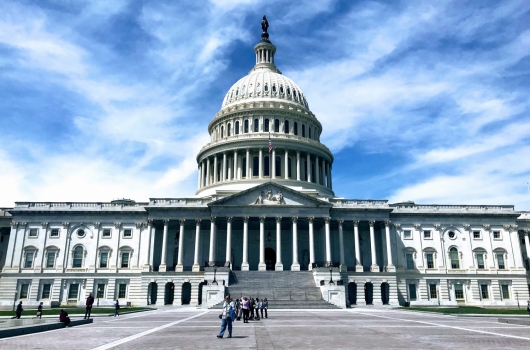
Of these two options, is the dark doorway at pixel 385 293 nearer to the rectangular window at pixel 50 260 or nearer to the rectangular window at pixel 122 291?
the rectangular window at pixel 122 291

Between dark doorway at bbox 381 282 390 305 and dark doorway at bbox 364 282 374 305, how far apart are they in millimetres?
2000

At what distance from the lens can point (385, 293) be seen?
6172cm

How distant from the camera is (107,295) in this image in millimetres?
62906

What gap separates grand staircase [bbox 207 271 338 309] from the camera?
46.2 metres

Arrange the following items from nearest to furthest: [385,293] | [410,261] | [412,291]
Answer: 1. [385,293]
2. [412,291]
3. [410,261]

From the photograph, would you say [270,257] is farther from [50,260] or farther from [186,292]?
[50,260]

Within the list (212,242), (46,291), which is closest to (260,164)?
(212,242)

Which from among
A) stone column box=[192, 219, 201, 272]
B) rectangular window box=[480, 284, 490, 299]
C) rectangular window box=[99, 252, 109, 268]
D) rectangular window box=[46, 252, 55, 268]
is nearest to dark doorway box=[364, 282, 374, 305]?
rectangular window box=[480, 284, 490, 299]

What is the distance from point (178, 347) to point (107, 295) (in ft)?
175

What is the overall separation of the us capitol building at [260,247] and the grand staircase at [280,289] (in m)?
3.43

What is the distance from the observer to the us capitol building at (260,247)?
200 ft

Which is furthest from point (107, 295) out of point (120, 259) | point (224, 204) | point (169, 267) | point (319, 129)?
point (319, 129)

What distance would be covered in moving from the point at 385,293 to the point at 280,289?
19.0 metres

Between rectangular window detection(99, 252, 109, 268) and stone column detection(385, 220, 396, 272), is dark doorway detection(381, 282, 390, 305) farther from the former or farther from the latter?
rectangular window detection(99, 252, 109, 268)
